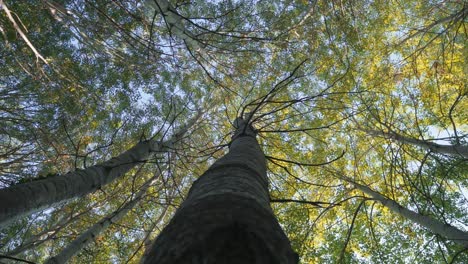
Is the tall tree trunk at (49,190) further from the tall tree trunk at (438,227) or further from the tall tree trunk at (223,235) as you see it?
the tall tree trunk at (438,227)

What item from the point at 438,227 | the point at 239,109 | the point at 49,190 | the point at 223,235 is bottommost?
the point at 223,235

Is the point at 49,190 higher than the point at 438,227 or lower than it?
lower

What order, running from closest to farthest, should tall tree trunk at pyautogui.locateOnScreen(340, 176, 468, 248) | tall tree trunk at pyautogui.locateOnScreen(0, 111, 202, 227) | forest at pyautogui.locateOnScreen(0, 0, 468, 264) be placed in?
tall tree trunk at pyautogui.locateOnScreen(0, 111, 202, 227)
tall tree trunk at pyautogui.locateOnScreen(340, 176, 468, 248)
forest at pyautogui.locateOnScreen(0, 0, 468, 264)

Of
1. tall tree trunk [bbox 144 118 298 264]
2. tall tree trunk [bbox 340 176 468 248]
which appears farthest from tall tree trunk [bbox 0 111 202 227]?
tall tree trunk [bbox 340 176 468 248]

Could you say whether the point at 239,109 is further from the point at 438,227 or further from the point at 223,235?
the point at 223,235

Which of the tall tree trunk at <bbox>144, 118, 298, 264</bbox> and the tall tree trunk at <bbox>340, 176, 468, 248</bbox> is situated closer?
the tall tree trunk at <bbox>144, 118, 298, 264</bbox>

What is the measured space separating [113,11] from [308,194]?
24.2 feet

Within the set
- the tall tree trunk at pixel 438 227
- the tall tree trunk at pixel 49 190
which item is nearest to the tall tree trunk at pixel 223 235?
the tall tree trunk at pixel 49 190

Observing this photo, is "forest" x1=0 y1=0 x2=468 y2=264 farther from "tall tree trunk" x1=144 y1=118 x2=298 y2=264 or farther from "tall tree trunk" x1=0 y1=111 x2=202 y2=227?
"tall tree trunk" x1=144 y1=118 x2=298 y2=264

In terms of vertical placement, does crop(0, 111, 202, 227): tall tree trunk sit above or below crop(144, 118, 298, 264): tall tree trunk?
above

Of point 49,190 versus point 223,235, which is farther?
point 49,190

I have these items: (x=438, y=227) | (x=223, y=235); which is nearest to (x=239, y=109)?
(x=438, y=227)

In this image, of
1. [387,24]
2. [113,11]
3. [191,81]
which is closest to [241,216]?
[113,11]

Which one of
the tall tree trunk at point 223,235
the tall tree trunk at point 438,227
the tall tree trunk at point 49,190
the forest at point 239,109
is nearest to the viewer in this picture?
the tall tree trunk at point 223,235
